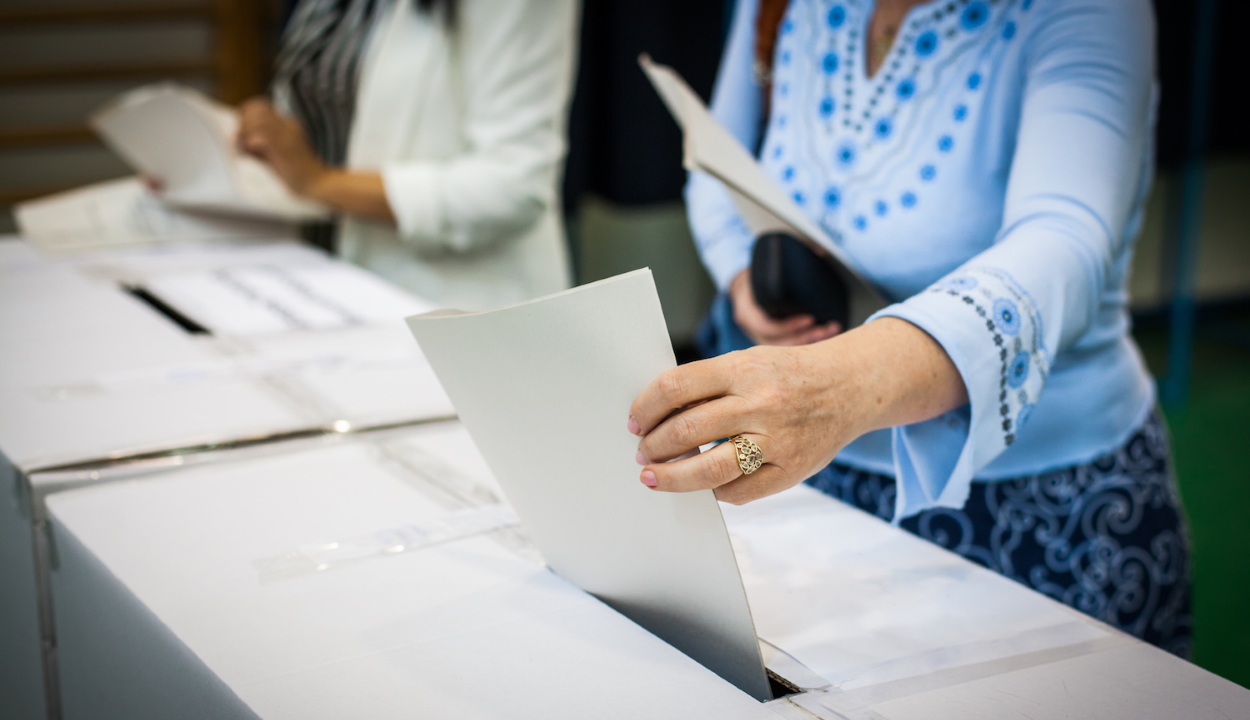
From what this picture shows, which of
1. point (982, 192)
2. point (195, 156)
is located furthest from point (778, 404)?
point (195, 156)

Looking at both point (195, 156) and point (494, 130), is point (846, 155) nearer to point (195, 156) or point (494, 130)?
point (494, 130)

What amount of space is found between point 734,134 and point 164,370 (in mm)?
600

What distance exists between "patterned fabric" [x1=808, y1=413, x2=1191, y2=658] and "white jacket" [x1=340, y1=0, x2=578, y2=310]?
2.73ft

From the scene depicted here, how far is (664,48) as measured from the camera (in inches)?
117

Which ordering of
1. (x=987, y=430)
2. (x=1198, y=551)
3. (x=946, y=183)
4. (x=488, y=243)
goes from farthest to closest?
(x=1198, y=551) → (x=488, y=243) → (x=946, y=183) → (x=987, y=430)

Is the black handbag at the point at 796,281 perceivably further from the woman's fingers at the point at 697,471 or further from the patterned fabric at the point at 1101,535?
the woman's fingers at the point at 697,471

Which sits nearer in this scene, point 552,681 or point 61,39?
point 552,681

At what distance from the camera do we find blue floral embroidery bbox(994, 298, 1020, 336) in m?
0.66

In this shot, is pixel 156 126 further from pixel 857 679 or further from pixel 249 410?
pixel 857 679

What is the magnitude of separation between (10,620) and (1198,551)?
2147mm

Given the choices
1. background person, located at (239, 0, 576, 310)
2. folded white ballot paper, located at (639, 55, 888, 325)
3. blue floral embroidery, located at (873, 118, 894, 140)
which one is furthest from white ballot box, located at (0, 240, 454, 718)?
blue floral embroidery, located at (873, 118, 894, 140)

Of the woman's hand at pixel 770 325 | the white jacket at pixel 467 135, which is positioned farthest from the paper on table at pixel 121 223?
the woman's hand at pixel 770 325

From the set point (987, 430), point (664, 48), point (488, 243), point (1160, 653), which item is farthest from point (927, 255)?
point (664, 48)

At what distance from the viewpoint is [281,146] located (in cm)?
163
